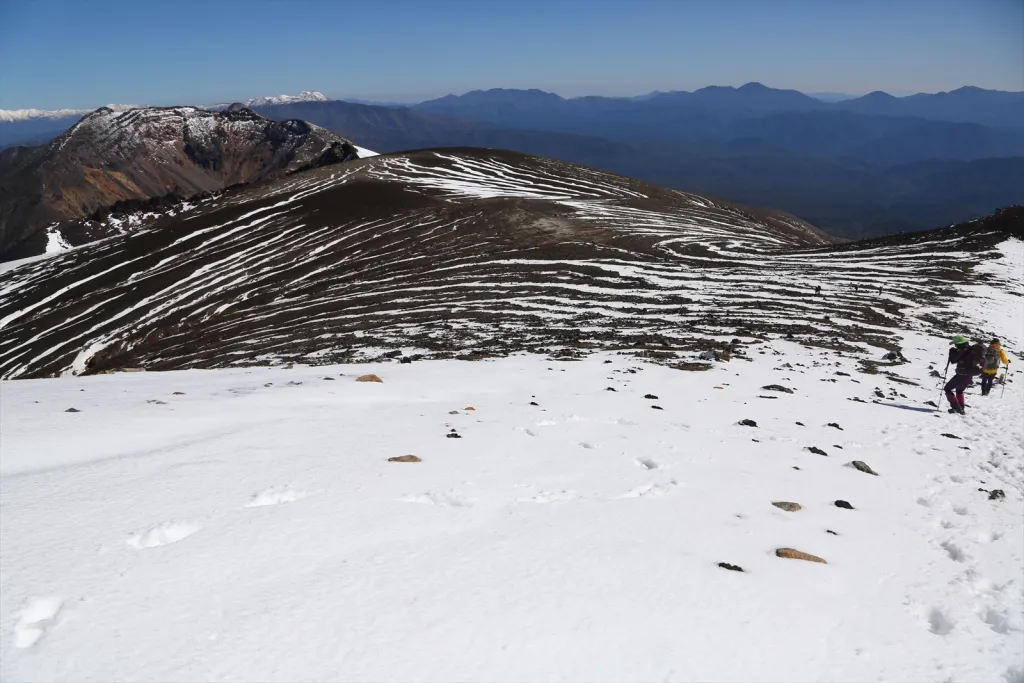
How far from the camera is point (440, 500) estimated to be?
9719 millimetres

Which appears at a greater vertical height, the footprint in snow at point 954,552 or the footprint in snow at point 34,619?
the footprint in snow at point 34,619

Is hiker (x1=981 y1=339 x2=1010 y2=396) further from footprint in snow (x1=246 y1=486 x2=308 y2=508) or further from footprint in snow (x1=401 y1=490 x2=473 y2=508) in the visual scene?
footprint in snow (x1=246 y1=486 x2=308 y2=508)

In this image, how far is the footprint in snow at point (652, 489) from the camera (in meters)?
10.8

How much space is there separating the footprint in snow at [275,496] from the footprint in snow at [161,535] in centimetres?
98

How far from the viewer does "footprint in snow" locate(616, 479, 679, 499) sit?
10828 millimetres

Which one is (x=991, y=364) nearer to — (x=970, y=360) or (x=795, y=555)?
(x=970, y=360)

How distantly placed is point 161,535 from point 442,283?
44153 millimetres

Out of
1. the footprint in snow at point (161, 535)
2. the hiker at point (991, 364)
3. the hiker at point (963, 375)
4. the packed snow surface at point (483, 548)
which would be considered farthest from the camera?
the hiker at point (991, 364)

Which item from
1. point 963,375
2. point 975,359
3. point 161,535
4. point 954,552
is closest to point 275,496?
point 161,535

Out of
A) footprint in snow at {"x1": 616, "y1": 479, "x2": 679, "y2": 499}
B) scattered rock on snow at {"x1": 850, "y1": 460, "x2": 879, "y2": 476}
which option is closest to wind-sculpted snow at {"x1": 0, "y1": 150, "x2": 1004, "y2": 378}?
scattered rock on snow at {"x1": 850, "y1": 460, "x2": 879, "y2": 476}

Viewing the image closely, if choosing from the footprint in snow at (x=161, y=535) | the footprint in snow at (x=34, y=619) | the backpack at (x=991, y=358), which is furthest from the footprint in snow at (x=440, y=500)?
the backpack at (x=991, y=358)

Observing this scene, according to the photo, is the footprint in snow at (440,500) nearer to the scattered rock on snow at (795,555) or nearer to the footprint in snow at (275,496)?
the footprint in snow at (275,496)

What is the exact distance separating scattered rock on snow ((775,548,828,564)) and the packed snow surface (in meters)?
0.15

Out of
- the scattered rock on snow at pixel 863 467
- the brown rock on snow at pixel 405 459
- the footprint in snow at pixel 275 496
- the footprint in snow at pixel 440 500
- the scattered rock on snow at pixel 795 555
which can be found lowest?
the scattered rock on snow at pixel 863 467
